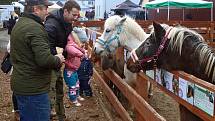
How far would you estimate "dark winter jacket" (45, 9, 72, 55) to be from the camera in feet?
18.2

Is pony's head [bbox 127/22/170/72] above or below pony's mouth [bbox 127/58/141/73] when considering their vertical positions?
above

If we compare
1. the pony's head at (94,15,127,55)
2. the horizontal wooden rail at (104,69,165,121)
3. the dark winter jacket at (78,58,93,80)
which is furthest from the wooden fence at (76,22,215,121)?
the dark winter jacket at (78,58,93,80)

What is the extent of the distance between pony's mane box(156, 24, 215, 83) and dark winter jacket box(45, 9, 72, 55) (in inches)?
81.9

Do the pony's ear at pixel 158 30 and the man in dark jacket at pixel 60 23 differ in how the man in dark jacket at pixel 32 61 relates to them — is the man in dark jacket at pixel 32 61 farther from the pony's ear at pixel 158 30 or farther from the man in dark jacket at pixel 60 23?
the man in dark jacket at pixel 60 23

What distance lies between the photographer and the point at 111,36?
6.41 meters

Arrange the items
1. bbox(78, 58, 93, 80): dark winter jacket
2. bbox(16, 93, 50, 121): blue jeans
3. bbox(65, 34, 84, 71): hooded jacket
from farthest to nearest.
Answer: bbox(78, 58, 93, 80): dark winter jacket < bbox(65, 34, 84, 71): hooded jacket < bbox(16, 93, 50, 121): blue jeans

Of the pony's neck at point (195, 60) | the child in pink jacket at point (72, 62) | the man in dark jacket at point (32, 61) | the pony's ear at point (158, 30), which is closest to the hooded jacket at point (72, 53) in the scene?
the child in pink jacket at point (72, 62)

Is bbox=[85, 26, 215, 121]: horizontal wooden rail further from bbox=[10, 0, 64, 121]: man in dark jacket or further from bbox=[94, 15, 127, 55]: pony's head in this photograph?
bbox=[10, 0, 64, 121]: man in dark jacket

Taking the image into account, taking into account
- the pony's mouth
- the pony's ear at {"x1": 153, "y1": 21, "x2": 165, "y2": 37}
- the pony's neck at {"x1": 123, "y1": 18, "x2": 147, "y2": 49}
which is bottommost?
the pony's mouth

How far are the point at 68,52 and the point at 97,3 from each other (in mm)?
51231

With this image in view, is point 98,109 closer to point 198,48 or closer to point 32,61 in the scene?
point 32,61

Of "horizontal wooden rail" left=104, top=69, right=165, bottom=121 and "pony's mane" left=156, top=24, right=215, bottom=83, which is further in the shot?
"horizontal wooden rail" left=104, top=69, right=165, bottom=121

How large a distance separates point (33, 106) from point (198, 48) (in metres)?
1.79

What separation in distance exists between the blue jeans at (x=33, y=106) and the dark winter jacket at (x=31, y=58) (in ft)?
0.19
